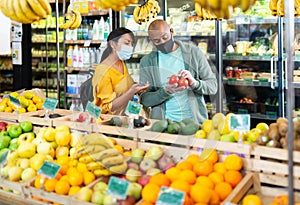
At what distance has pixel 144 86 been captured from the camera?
2.93 meters

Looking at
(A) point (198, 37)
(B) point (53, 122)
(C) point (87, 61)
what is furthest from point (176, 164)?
(C) point (87, 61)

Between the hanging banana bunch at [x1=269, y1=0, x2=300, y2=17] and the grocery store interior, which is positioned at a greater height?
the hanging banana bunch at [x1=269, y1=0, x2=300, y2=17]

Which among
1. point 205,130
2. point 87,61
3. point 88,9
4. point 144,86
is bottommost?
point 205,130

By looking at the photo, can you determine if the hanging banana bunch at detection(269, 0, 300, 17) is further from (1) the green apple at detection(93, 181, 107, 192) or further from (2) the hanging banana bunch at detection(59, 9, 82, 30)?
(2) the hanging banana bunch at detection(59, 9, 82, 30)

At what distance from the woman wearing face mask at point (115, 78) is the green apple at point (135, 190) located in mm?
1179

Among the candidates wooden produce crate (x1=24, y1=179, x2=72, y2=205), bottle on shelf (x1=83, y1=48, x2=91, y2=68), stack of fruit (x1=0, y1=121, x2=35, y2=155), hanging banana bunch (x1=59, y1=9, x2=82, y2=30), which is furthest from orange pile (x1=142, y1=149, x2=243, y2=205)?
bottle on shelf (x1=83, y1=48, x2=91, y2=68)

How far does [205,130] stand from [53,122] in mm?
981

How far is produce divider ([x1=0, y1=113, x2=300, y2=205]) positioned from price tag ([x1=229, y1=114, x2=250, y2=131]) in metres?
0.07

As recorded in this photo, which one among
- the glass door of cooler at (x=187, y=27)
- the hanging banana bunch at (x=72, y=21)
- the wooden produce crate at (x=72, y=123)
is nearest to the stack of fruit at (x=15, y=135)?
the wooden produce crate at (x=72, y=123)

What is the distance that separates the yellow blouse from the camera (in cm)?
299

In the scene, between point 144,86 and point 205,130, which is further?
point 144,86

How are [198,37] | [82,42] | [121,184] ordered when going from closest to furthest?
[121,184], [198,37], [82,42]

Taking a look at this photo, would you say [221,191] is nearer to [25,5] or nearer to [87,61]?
[25,5]

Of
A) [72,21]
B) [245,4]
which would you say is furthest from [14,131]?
[72,21]
